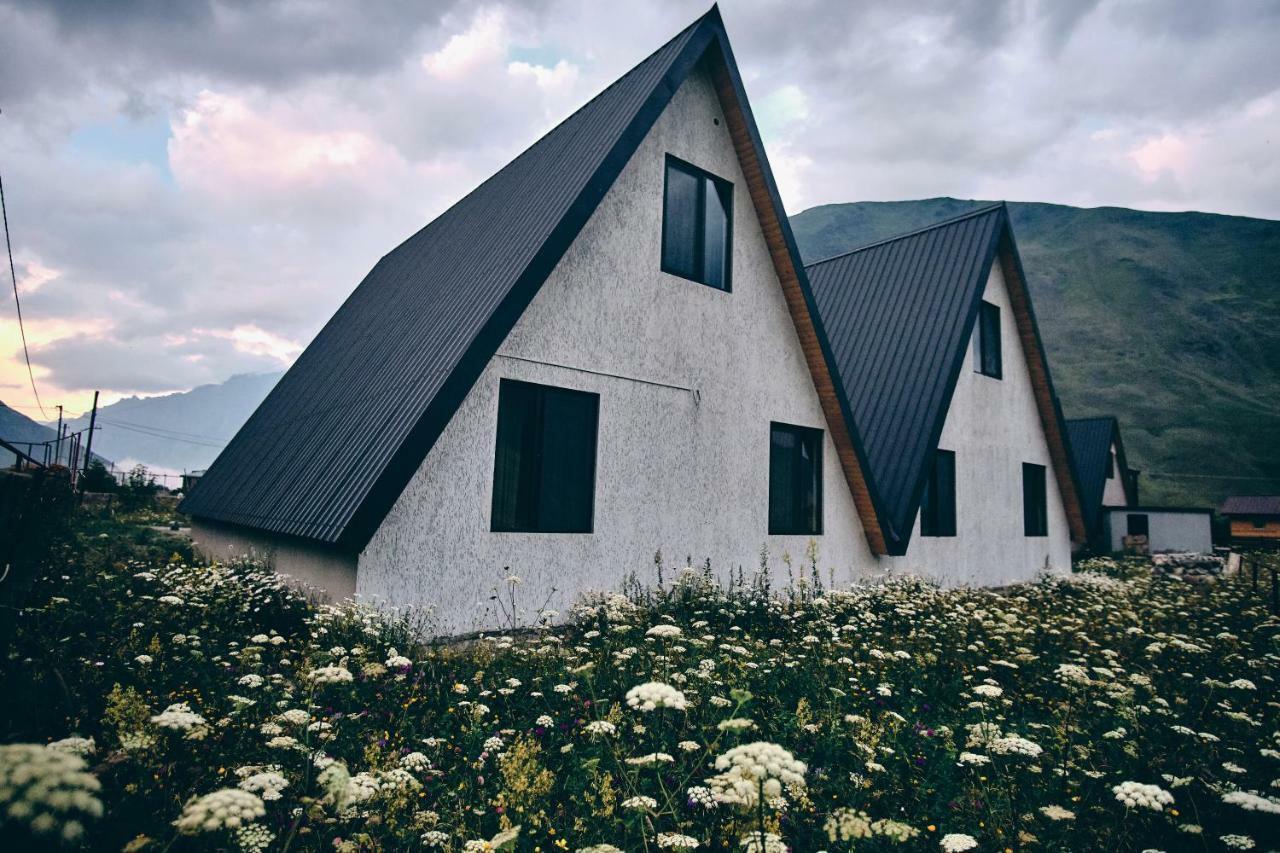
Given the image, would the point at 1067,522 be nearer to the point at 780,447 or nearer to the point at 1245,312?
the point at 780,447

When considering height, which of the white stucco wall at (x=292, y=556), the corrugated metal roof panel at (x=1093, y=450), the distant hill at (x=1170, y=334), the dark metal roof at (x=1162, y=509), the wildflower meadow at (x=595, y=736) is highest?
the distant hill at (x=1170, y=334)

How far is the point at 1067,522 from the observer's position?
59.8 feet

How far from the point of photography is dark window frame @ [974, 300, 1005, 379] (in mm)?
15312

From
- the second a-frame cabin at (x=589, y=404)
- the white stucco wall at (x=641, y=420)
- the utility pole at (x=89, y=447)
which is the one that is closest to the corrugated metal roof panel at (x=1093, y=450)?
the second a-frame cabin at (x=589, y=404)

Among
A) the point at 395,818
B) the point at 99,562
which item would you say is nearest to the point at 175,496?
the point at 99,562

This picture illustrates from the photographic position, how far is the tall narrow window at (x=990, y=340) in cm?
1531

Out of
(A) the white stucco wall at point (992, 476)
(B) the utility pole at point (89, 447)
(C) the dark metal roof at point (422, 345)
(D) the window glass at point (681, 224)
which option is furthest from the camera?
(B) the utility pole at point (89, 447)

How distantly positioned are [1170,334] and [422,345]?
141 meters

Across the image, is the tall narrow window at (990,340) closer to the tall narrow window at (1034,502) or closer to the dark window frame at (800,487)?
the tall narrow window at (1034,502)

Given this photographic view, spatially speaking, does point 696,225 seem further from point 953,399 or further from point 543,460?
point 953,399

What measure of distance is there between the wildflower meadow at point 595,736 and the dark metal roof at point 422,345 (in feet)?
3.85

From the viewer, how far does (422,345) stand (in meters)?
8.52

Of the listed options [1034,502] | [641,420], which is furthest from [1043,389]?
[641,420]

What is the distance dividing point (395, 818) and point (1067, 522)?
19.9m
